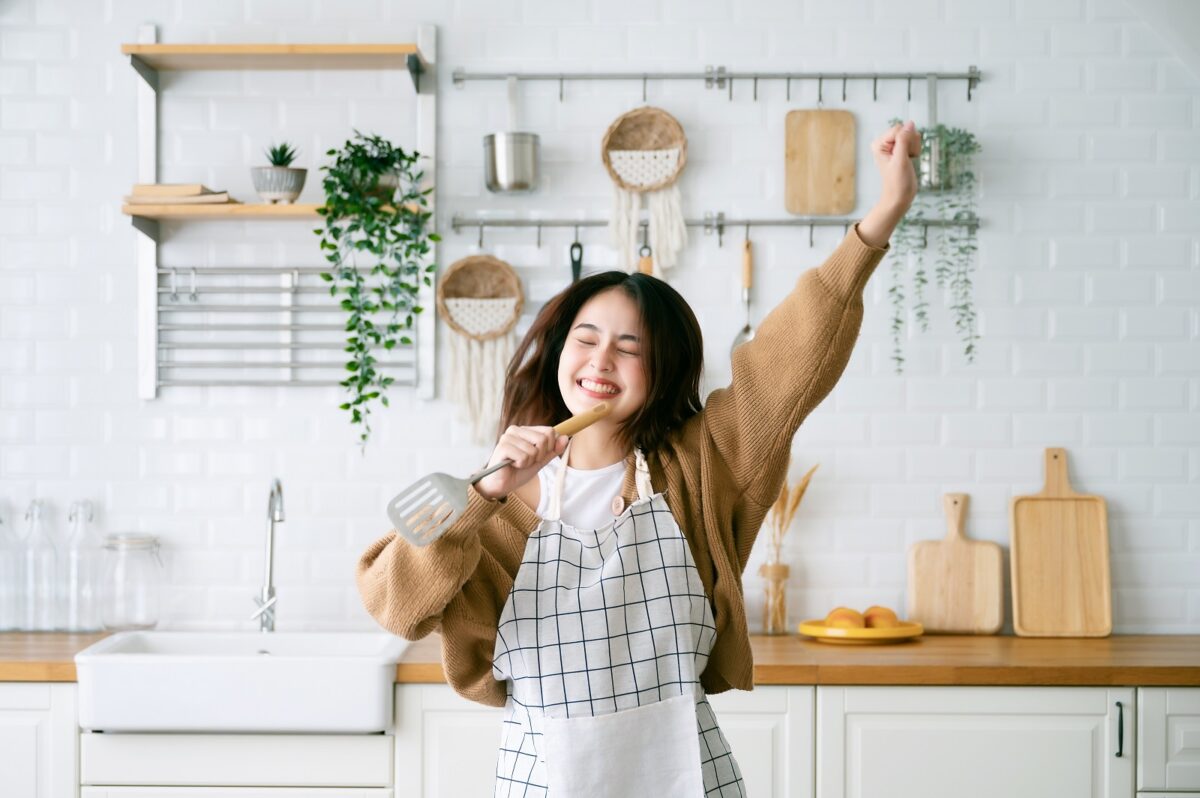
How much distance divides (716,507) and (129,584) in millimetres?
2015

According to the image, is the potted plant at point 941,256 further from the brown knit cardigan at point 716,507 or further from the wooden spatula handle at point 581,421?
the wooden spatula handle at point 581,421

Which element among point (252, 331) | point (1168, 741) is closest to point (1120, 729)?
point (1168, 741)

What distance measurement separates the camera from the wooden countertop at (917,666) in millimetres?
2545

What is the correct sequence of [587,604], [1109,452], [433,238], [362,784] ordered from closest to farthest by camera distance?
[587,604], [362,784], [433,238], [1109,452]

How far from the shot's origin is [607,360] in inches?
58.7

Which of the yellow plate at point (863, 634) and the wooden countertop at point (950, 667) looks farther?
the yellow plate at point (863, 634)

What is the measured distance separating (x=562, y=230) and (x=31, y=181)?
1.38 metres

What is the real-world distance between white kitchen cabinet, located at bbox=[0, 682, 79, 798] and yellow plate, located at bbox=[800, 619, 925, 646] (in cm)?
165

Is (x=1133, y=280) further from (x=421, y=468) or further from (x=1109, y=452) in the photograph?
(x=421, y=468)

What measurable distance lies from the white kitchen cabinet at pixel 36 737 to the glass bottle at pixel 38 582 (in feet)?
1.57

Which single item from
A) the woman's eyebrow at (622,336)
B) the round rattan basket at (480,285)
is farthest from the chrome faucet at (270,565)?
the woman's eyebrow at (622,336)

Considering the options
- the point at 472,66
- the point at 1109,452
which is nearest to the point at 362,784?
the point at 472,66

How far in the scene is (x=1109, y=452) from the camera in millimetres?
3111

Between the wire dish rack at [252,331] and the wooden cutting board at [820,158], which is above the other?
the wooden cutting board at [820,158]
